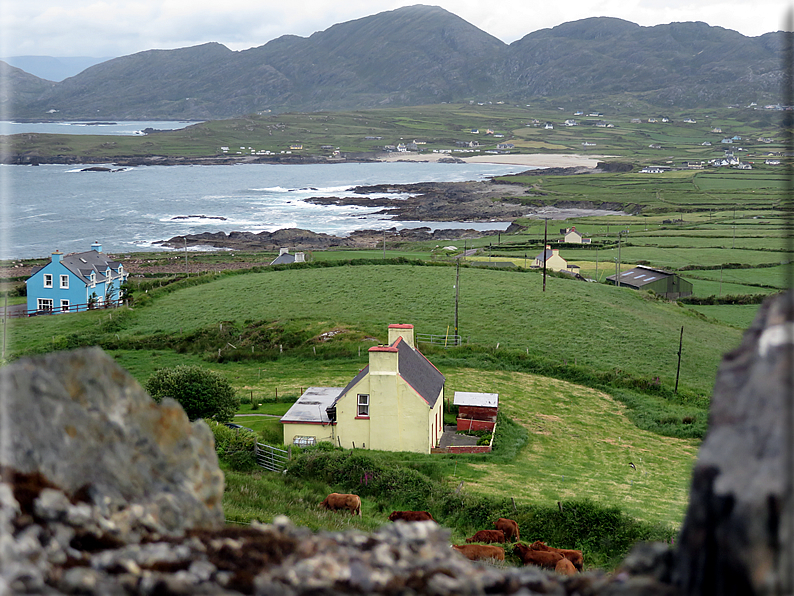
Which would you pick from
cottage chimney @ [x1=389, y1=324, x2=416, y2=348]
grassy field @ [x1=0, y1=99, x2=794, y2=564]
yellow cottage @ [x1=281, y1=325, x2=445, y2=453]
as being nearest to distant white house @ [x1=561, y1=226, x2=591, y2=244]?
grassy field @ [x1=0, y1=99, x2=794, y2=564]

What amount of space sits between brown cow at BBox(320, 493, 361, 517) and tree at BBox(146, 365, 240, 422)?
11190mm

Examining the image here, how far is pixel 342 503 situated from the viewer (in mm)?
19141

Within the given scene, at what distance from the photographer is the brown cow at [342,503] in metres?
19.0

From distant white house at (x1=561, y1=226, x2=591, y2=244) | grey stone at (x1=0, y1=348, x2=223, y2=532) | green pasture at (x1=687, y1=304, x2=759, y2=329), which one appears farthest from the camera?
distant white house at (x1=561, y1=226, x2=591, y2=244)

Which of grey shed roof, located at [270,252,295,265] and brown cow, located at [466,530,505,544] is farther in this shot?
grey shed roof, located at [270,252,295,265]

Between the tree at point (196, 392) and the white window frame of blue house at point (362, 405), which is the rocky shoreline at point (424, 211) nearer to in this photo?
the tree at point (196, 392)

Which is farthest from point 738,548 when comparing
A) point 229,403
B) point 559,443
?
point 559,443

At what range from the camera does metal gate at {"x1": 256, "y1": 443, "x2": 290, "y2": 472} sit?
23.9 m

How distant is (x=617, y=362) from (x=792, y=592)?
151 ft

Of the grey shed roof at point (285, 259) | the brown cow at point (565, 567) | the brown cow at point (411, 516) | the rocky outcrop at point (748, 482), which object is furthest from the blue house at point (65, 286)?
the rocky outcrop at point (748, 482)

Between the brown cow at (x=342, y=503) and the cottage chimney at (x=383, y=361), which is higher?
the cottage chimney at (x=383, y=361)

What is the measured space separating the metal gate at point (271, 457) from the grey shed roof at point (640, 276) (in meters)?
59.1

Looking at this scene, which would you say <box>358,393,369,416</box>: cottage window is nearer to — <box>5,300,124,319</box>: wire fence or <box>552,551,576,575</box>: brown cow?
<box>552,551,576,575</box>: brown cow

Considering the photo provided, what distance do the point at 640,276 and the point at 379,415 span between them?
57019mm
